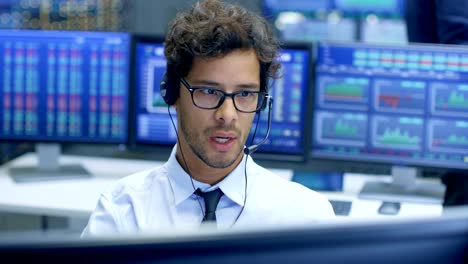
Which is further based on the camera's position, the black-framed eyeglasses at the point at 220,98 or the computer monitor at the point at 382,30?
the computer monitor at the point at 382,30

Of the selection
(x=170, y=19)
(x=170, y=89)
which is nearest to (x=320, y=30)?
(x=170, y=19)

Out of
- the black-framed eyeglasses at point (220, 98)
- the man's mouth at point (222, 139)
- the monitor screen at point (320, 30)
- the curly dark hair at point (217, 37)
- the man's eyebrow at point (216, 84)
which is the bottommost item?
the man's mouth at point (222, 139)

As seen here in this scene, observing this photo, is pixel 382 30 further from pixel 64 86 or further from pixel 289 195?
pixel 289 195

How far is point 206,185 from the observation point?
1472mm

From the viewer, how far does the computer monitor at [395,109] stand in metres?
2.17

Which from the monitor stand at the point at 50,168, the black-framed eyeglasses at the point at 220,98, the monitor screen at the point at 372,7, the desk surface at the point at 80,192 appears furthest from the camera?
the monitor screen at the point at 372,7

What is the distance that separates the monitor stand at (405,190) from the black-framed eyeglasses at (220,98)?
886 mm

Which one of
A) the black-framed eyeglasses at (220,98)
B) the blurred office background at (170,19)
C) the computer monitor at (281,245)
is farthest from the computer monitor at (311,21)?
the computer monitor at (281,245)

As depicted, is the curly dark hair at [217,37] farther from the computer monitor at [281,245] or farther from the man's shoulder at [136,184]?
the computer monitor at [281,245]

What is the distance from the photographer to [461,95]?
217 cm

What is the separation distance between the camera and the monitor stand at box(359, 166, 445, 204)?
7.18 ft

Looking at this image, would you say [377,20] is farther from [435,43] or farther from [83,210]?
[83,210]

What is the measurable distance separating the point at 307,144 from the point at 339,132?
0.33 feet

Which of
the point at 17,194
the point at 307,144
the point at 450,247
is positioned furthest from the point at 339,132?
the point at 450,247
